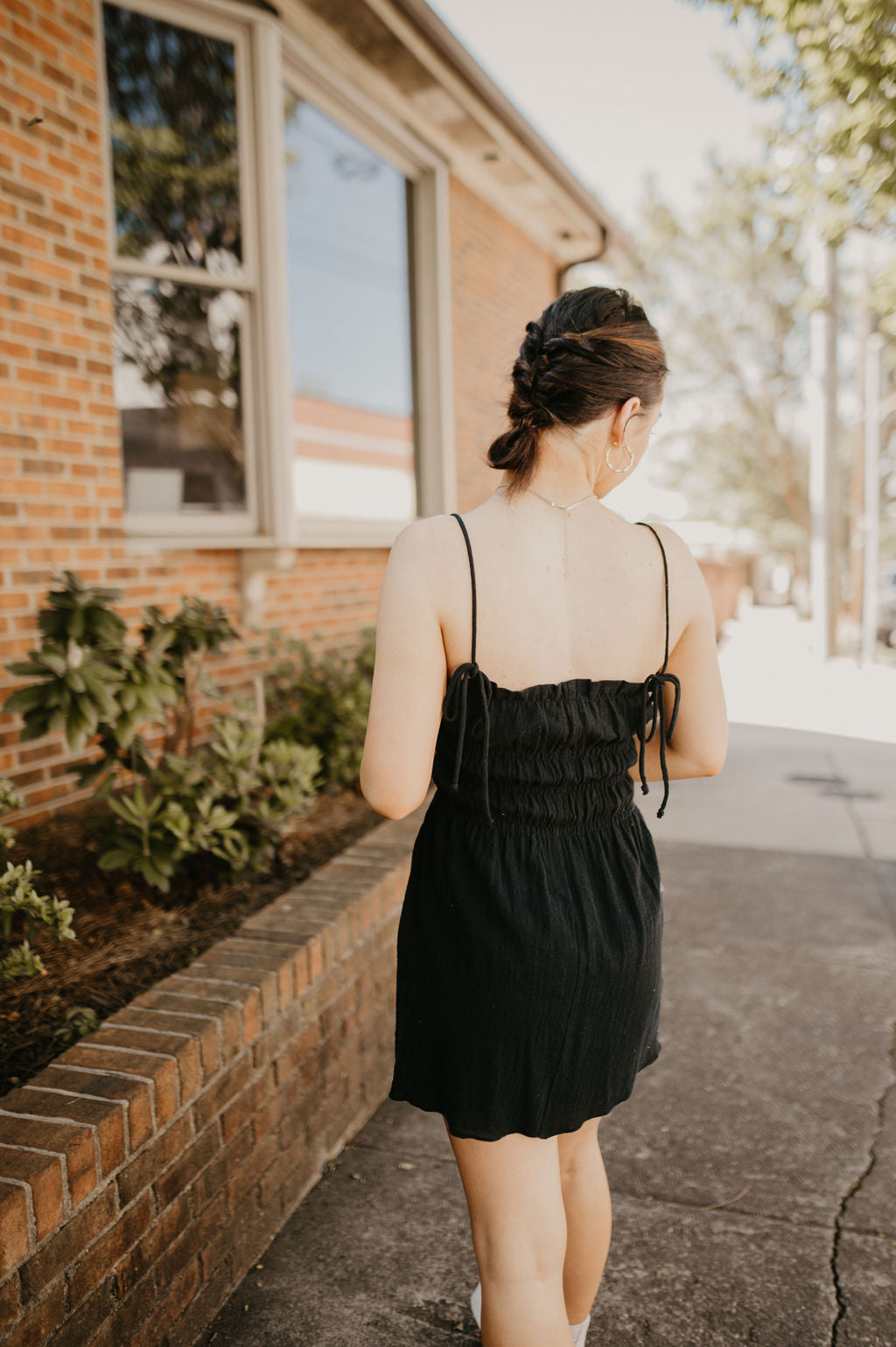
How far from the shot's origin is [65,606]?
2674 mm

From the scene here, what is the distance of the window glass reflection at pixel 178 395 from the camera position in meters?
4.16

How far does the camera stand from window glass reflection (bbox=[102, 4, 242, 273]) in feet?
13.3

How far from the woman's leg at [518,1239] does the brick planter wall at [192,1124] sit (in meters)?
0.63

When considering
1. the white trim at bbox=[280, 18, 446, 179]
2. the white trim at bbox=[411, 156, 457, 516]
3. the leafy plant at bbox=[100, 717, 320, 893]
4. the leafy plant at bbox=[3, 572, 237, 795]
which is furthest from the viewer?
the white trim at bbox=[411, 156, 457, 516]

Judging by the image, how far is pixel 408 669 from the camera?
1.45m

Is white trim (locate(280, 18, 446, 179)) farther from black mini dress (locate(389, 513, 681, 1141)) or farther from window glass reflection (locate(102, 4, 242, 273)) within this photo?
black mini dress (locate(389, 513, 681, 1141))

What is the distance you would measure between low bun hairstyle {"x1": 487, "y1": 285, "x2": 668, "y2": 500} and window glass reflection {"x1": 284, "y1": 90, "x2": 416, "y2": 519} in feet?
12.6

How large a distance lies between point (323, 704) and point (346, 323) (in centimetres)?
265

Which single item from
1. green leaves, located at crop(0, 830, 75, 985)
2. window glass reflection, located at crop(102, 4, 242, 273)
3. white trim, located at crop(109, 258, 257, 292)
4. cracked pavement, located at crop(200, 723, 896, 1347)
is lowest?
cracked pavement, located at crop(200, 723, 896, 1347)

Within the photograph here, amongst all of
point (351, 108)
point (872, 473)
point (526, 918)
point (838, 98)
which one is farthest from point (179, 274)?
point (872, 473)

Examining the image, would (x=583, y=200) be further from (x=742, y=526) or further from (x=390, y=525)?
(x=742, y=526)

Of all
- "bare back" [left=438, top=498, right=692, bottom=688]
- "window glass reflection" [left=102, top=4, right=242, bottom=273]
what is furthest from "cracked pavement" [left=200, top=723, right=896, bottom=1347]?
"window glass reflection" [left=102, top=4, right=242, bottom=273]

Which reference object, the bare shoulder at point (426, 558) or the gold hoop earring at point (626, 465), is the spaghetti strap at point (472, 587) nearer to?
the bare shoulder at point (426, 558)

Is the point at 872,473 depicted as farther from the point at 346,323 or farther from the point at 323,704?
the point at 323,704
